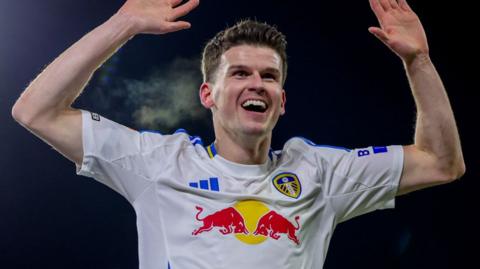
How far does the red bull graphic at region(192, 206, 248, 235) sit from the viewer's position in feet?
5.24

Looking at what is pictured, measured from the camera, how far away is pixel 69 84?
5.07 feet

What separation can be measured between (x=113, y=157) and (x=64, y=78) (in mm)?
262

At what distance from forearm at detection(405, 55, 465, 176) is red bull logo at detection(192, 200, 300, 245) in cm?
47

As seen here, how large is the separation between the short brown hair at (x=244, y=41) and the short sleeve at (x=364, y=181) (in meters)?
0.39

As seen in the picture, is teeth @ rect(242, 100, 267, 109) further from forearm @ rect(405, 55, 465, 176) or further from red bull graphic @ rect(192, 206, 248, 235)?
forearm @ rect(405, 55, 465, 176)

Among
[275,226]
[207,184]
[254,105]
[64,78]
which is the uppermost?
[64,78]

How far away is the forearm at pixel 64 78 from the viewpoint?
1.53 metres

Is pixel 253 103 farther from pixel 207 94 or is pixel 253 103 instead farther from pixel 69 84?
pixel 69 84

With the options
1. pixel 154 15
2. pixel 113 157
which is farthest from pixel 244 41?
pixel 113 157

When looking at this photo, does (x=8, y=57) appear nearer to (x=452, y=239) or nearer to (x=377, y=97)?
(x=377, y=97)

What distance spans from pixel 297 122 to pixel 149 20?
8.93 ft

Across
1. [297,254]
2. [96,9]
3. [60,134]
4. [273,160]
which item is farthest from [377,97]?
[60,134]

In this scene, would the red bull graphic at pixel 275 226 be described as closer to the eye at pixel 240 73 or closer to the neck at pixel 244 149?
the neck at pixel 244 149

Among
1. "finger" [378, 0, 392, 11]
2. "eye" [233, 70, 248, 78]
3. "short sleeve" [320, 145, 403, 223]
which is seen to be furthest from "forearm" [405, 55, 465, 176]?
"eye" [233, 70, 248, 78]
